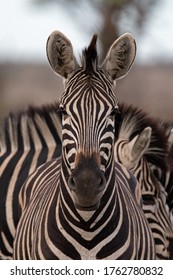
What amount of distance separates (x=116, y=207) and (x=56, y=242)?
1.57ft

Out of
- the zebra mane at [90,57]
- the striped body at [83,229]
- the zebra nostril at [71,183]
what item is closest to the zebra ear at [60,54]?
the zebra mane at [90,57]

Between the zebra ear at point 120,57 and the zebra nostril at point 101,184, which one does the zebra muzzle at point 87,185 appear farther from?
the zebra ear at point 120,57

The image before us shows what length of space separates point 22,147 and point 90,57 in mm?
2618

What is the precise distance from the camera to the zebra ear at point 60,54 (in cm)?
644

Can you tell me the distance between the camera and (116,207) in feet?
21.2

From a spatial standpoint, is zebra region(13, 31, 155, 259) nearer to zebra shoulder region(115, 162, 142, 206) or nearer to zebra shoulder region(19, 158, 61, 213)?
zebra shoulder region(115, 162, 142, 206)

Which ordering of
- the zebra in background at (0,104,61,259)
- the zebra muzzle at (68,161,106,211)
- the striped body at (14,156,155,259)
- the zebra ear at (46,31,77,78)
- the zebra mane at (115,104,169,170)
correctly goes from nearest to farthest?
1. the zebra muzzle at (68,161,106,211)
2. the striped body at (14,156,155,259)
3. the zebra ear at (46,31,77,78)
4. the zebra in background at (0,104,61,259)
5. the zebra mane at (115,104,169,170)

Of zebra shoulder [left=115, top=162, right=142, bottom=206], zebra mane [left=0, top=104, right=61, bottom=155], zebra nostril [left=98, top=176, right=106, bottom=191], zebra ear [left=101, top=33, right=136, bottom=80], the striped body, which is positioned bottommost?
the striped body

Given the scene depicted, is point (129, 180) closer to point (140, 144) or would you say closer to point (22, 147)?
point (140, 144)

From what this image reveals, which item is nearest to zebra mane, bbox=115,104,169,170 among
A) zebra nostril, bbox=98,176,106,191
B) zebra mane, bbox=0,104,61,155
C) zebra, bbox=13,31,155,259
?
zebra mane, bbox=0,104,61,155

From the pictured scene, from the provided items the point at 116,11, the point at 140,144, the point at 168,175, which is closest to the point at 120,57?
the point at 140,144

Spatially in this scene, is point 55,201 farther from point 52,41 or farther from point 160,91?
point 160,91

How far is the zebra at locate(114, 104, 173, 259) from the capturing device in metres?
8.14

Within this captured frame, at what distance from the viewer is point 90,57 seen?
20.7ft
